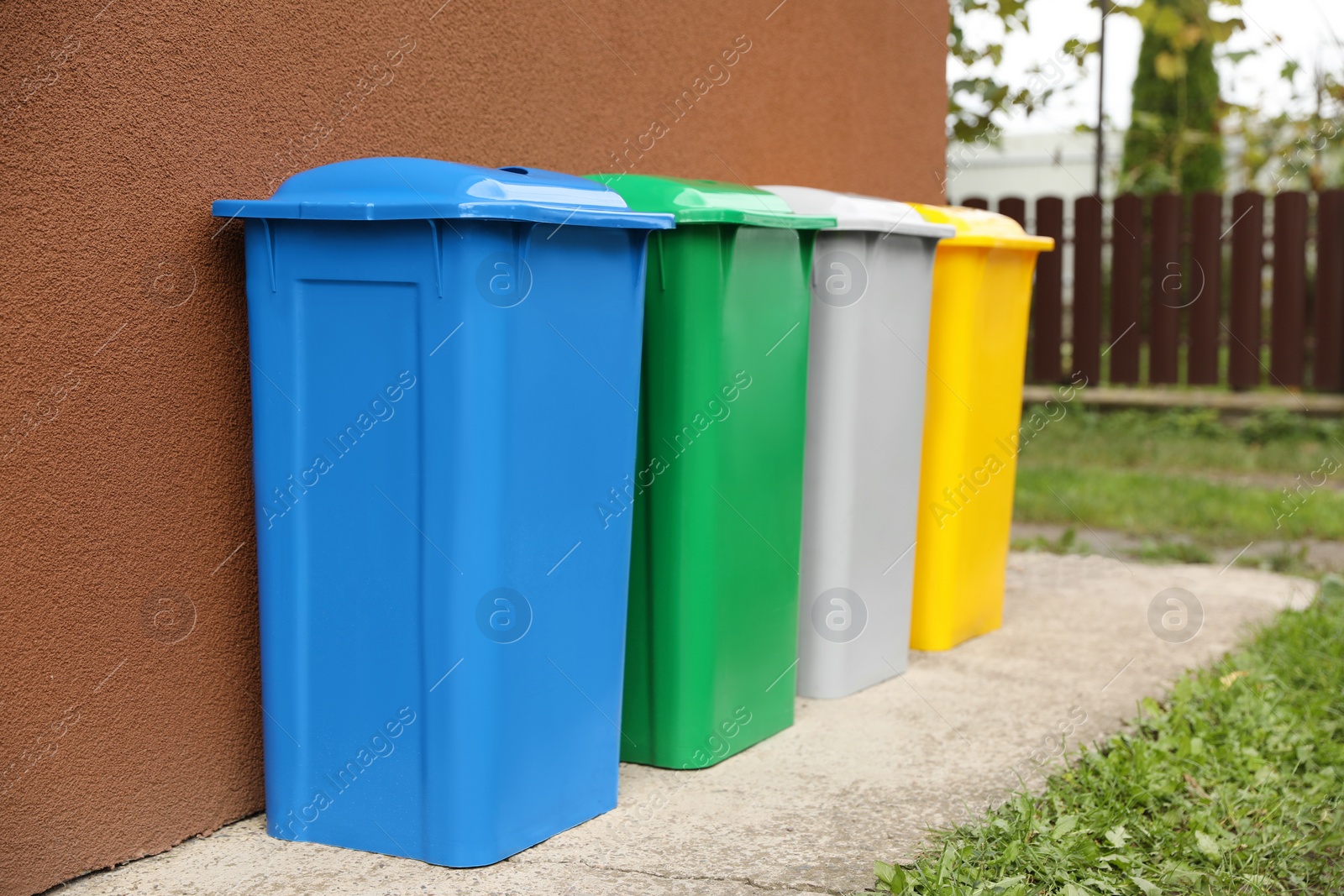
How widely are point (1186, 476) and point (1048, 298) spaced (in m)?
3.21

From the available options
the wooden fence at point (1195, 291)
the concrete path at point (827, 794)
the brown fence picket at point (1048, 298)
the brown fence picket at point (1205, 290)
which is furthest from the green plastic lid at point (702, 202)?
the brown fence picket at point (1205, 290)

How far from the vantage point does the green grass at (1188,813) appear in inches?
105

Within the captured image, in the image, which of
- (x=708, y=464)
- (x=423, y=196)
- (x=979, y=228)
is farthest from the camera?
(x=979, y=228)

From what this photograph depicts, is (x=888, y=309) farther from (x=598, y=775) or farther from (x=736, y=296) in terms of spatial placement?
(x=598, y=775)

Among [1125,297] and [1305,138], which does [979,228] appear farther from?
[1305,138]

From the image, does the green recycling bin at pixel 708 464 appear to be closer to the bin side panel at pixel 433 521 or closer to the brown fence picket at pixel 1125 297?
the bin side panel at pixel 433 521

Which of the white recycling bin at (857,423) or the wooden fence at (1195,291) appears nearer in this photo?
the white recycling bin at (857,423)

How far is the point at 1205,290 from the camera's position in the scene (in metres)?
11.0

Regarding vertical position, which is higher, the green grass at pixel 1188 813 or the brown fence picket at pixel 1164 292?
the brown fence picket at pixel 1164 292

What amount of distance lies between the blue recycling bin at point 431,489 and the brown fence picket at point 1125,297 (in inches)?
364

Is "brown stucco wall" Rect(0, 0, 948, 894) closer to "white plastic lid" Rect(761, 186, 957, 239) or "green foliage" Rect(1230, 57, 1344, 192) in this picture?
"white plastic lid" Rect(761, 186, 957, 239)

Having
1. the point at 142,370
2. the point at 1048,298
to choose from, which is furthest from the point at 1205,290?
the point at 142,370

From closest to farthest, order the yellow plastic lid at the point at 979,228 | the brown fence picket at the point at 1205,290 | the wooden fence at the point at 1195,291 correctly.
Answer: the yellow plastic lid at the point at 979,228 < the wooden fence at the point at 1195,291 < the brown fence picket at the point at 1205,290

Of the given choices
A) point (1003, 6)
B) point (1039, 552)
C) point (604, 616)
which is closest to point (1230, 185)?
point (1003, 6)
